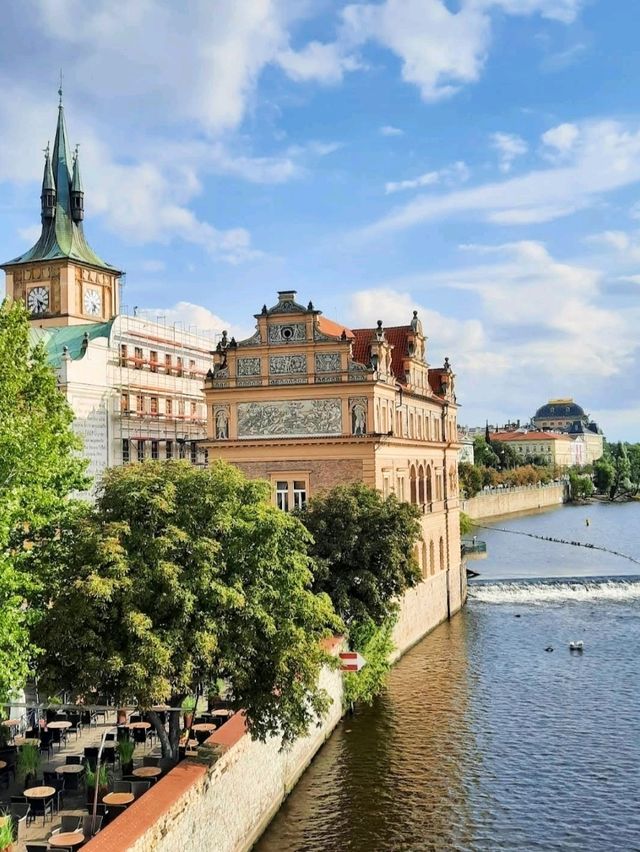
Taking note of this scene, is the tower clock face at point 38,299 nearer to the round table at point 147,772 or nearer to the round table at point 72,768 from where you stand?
the round table at point 72,768

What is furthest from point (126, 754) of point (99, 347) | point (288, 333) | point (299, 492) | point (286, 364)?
point (99, 347)

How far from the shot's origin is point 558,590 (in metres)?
65.1

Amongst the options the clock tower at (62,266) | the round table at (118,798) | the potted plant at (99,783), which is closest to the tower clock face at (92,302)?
the clock tower at (62,266)

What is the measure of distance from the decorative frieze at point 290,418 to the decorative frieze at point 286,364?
154 cm

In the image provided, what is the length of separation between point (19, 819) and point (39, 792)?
82cm

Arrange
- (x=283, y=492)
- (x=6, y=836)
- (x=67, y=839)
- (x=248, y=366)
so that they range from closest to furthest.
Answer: (x=6, y=836)
(x=67, y=839)
(x=283, y=492)
(x=248, y=366)

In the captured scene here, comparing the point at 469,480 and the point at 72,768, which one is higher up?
the point at 469,480

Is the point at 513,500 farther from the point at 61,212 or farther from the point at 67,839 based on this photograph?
the point at 67,839

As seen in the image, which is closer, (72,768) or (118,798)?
(118,798)

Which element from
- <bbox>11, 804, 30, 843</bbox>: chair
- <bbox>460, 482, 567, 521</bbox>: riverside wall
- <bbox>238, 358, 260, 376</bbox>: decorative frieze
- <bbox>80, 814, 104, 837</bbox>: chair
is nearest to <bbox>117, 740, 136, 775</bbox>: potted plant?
<bbox>11, 804, 30, 843</bbox>: chair

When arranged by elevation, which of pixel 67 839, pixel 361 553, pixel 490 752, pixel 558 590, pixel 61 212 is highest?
pixel 61 212

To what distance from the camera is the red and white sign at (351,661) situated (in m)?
33.4

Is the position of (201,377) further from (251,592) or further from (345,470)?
(251,592)

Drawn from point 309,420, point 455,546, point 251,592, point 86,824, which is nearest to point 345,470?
point 309,420
